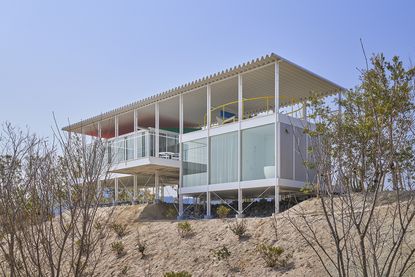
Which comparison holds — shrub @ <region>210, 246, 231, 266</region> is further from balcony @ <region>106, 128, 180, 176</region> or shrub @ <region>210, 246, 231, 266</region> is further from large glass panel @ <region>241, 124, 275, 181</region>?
balcony @ <region>106, 128, 180, 176</region>

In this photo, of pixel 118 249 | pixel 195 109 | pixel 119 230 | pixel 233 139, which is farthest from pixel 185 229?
pixel 195 109

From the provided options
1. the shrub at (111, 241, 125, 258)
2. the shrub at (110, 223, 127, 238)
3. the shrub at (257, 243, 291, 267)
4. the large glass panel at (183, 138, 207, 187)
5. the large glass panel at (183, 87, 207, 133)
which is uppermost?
the large glass panel at (183, 87, 207, 133)

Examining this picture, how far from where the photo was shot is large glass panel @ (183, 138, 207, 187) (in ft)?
65.3

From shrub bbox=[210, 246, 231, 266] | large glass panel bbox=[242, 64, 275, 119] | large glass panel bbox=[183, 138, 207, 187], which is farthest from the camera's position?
large glass panel bbox=[183, 138, 207, 187]

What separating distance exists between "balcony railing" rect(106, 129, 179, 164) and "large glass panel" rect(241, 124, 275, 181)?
4.15m

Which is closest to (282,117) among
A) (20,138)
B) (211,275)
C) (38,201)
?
(211,275)

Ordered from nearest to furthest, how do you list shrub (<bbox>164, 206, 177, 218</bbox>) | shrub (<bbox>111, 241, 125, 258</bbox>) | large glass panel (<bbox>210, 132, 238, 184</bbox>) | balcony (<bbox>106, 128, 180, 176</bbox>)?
shrub (<bbox>111, 241, 125, 258</bbox>)
large glass panel (<bbox>210, 132, 238, 184</bbox>)
shrub (<bbox>164, 206, 177, 218</bbox>)
balcony (<bbox>106, 128, 180, 176</bbox>)

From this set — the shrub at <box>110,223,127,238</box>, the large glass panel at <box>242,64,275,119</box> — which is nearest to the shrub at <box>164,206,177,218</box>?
the shrub at <box>110,223,127,238</box>

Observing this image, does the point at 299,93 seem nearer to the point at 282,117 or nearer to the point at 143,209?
the point at 282,117

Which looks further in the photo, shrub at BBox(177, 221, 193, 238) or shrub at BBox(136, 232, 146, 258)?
shrub at BBox(177, 221, 193, 238)

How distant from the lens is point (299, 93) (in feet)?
67.1

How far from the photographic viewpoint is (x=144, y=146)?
20797 millimetres

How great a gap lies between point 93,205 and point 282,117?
11200 millimetres

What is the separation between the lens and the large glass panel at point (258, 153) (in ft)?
57.7
